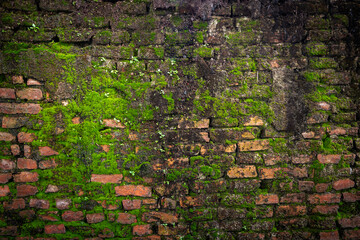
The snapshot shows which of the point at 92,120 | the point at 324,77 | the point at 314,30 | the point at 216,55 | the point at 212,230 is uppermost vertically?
the point at 314,30

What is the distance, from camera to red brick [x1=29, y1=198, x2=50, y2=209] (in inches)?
56.4

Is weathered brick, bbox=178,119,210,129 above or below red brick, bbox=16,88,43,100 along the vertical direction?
below

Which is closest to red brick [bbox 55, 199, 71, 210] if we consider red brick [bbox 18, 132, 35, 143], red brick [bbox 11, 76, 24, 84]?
red brick [bbox 18, 132, 35, 143]

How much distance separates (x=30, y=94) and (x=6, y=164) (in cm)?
52

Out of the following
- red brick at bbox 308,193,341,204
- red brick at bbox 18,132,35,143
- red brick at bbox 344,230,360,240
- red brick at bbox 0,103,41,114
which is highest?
red brick at bbox 0,103,41,114

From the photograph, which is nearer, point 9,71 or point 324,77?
point 9,71

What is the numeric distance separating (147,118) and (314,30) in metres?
1.43

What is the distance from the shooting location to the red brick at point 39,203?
4.70 ft

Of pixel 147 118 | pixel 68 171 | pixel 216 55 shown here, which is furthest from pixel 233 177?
pixel 68 171

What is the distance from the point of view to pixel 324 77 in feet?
5.08

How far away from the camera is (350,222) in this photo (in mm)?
1579

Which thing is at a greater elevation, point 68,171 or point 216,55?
point 216,55

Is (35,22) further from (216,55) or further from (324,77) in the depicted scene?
(324,77)

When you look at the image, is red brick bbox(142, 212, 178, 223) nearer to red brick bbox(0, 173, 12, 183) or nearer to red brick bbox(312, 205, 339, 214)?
red brick bbox(0, 173, 12, 183)
